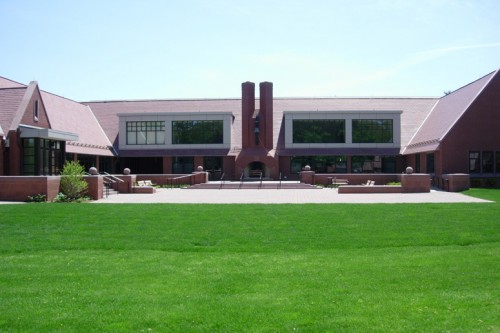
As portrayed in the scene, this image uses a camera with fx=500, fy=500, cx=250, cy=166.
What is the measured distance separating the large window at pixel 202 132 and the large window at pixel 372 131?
12.6 metres

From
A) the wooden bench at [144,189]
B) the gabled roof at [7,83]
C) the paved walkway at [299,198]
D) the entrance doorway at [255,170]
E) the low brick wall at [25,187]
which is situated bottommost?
the paved walkway at [299,198]

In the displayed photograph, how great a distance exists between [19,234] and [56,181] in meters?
12.2

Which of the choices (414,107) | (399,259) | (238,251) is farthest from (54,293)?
(414,107)

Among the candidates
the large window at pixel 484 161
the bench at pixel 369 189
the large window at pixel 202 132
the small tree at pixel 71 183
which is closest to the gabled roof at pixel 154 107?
the large window at pixel 202 132

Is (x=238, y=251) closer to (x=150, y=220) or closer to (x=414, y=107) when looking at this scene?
(x=150, y=220)

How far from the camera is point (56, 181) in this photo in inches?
990

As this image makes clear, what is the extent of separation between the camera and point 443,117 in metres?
41.8

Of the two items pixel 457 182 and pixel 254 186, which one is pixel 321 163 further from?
pixel 457 182

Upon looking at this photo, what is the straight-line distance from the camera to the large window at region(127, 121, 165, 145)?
157 feet

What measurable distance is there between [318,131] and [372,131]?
16.4 feet

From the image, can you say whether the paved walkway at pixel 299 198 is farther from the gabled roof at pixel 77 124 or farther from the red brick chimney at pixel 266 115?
the red brick chimney at pixel 266 115

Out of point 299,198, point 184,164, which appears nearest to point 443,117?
point 299,198

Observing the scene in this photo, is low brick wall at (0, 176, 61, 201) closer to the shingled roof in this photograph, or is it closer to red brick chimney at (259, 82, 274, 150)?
the shingled roof

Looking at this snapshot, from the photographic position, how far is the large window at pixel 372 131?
4634cm
